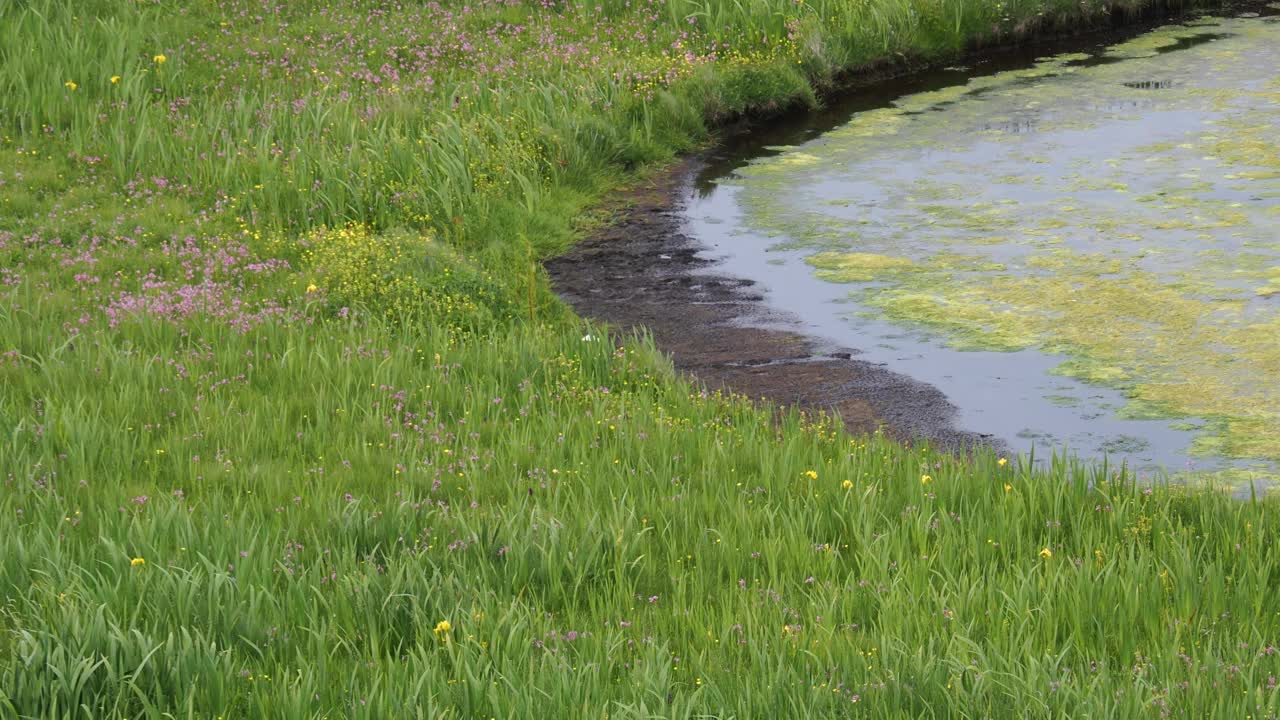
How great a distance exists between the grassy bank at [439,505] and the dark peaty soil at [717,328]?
13.7 inches

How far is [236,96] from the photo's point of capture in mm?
11820

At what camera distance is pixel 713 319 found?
871 centimetres

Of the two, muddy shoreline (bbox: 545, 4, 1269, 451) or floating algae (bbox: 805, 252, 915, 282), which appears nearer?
muddy shoreline (bbox: 545, 4, 1269, 451)

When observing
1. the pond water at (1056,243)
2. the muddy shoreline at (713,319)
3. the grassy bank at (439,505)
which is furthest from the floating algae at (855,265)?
the grassy bank at (439,505)

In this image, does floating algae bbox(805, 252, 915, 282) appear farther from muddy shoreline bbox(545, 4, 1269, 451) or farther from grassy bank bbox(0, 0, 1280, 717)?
grassy bank bbox(0, 0, 1280, 717)

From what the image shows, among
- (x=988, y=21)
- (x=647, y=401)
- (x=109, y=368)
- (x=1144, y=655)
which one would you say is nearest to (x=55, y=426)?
(x=109, y=368)

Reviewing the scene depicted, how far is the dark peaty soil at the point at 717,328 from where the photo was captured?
23.9ft

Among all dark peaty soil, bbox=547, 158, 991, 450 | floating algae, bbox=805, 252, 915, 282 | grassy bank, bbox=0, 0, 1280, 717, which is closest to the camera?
grassy bank, bbox=0, 0, 1280, 717

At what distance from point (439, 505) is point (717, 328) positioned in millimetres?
3704

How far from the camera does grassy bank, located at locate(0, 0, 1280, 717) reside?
376 cm

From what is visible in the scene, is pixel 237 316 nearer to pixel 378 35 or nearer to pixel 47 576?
pixel 47 576

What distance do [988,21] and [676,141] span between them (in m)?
5.39

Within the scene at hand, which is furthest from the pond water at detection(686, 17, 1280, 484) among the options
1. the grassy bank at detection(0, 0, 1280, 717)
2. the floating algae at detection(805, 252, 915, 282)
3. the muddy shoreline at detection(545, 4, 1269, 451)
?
the grassy bank at detection(0, 0, 1280, 717)

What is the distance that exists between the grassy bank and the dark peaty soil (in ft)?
1.14
